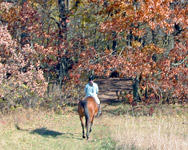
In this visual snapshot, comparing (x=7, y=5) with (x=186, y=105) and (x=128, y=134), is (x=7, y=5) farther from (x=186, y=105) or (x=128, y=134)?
(x=186, y=105)

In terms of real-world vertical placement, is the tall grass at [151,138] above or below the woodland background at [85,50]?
below

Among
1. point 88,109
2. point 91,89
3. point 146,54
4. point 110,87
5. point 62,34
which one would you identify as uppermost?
point 62,34

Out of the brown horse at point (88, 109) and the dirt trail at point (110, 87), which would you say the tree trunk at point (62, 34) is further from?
the brown horse at point (88, 109)

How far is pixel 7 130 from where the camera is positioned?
1327cm

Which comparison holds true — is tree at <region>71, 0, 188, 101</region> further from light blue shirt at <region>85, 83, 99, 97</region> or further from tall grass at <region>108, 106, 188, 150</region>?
light blue shirt at <region>85, 83, 99, 97</region>

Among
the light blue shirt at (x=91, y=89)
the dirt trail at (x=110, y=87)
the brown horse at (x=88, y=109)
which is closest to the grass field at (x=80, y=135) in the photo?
the brown horse at (x=88, y=109)

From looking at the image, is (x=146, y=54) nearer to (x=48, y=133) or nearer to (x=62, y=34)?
(x=62, y=34)

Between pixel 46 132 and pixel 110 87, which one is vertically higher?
pixel 110 87

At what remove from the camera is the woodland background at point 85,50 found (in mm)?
15359

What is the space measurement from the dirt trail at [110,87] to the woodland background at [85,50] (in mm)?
2754

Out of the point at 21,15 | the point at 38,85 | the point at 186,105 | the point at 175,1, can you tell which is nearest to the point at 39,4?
the point at 21,15

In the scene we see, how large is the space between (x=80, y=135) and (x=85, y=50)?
21.6 feet

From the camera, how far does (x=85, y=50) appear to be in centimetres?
1789

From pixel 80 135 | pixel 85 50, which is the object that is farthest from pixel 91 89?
pixel 85 50
